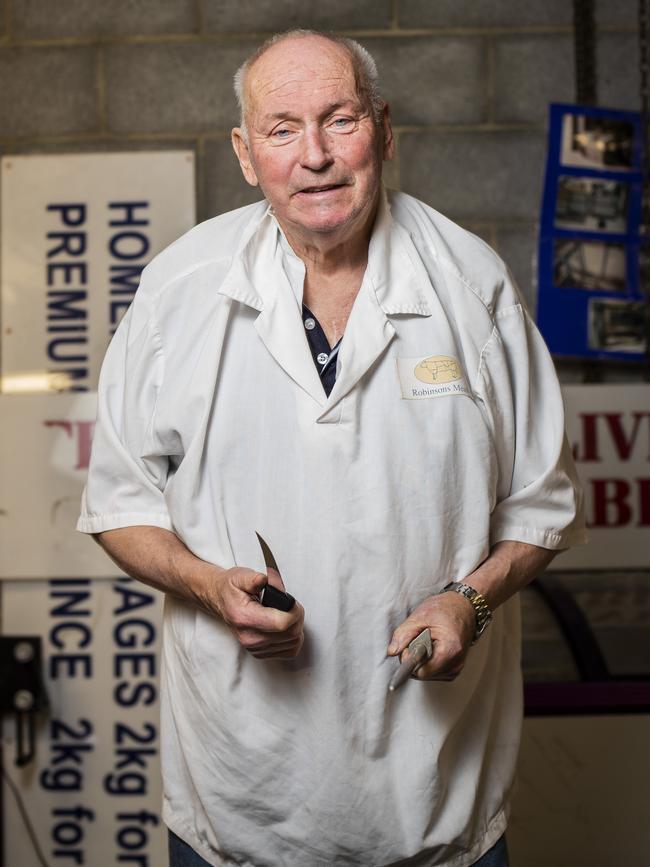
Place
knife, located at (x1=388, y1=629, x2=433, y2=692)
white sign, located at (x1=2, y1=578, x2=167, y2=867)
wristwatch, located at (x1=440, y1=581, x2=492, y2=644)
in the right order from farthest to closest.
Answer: white sign, located at (x1=2, y1=578, x2=167, y2=867), wristwatch, located at (x1=440, y1=581, x2=492, y2=644), knife, located at (x1=388, y1=629, x2=433, y2=692)

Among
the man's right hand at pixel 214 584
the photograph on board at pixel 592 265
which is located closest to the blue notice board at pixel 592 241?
the photograph on board at pixel 592 265

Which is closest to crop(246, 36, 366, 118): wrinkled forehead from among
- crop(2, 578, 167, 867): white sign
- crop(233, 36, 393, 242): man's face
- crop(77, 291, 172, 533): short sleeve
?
crop(233, 36, 393, 242): man's face

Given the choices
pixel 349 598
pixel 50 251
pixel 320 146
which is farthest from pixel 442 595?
pixel 50 251

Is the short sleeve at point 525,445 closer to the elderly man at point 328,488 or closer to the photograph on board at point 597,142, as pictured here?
the elderly man at point 328,488

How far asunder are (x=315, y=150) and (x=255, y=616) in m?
0.46

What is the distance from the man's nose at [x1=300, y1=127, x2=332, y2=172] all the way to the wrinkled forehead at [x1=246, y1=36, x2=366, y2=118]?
0.04m

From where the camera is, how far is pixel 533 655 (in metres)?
2.04

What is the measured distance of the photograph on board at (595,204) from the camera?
6.74ft

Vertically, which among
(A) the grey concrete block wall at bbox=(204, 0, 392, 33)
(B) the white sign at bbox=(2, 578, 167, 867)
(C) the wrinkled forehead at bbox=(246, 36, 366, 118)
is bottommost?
(B) the white sign at bbox=(2, 578, 167, 867)

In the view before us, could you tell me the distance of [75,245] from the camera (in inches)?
83.3

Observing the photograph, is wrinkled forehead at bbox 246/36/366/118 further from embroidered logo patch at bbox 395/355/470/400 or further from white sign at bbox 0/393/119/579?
white sign at bbox 0/393/119/579

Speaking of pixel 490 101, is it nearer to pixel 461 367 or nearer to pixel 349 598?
pixel 461 367

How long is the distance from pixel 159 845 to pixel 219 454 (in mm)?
1510

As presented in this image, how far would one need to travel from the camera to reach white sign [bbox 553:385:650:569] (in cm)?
207
